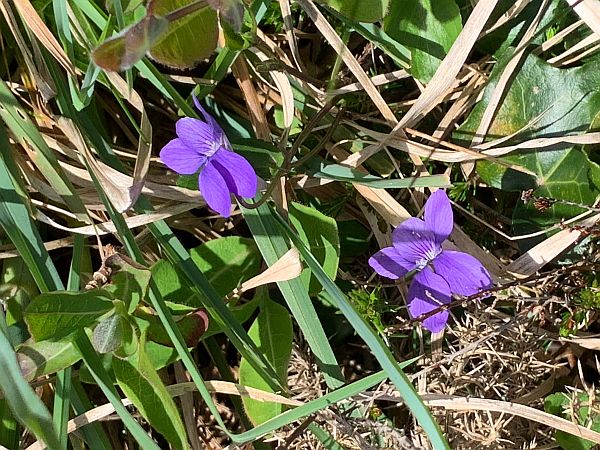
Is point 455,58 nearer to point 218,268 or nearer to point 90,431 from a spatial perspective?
point 218,268

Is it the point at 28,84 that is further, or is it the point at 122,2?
the point at 28,84

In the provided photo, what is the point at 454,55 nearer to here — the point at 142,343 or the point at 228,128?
the point at 228,128

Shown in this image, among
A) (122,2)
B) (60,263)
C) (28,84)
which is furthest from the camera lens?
(60,263)

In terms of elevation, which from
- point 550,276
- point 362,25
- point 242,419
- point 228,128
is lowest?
point 242,419

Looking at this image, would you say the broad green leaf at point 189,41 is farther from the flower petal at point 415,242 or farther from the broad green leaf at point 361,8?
the flower petal at point 415,242

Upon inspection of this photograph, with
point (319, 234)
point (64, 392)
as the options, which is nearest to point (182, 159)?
point (319, 234)

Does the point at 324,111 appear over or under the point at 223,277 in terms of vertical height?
over

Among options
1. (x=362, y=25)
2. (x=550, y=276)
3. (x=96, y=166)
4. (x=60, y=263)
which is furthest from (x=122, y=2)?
(x=550, y=276)
